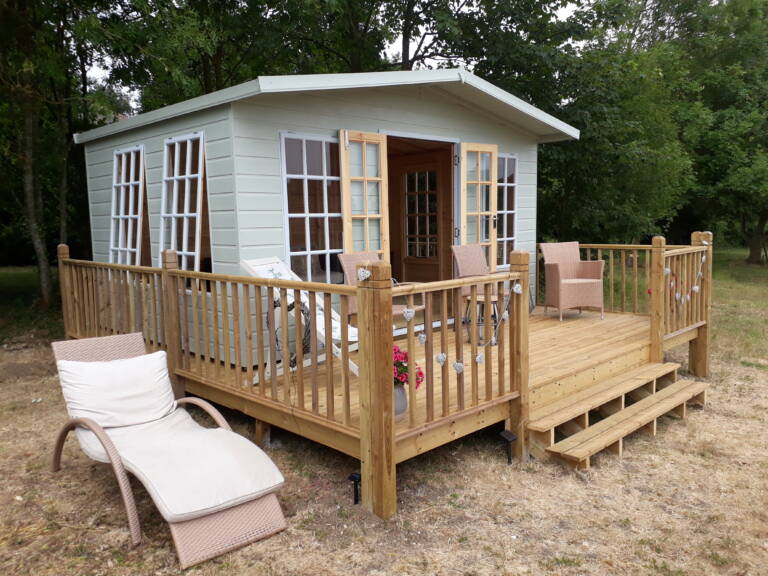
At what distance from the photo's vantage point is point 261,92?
4.24 meters

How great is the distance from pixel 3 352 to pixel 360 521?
18.7 feet

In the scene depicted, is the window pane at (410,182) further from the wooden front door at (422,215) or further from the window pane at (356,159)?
the window pane at (356,159)

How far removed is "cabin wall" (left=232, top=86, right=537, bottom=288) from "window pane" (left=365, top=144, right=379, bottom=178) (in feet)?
0.57

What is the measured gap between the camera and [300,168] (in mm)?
4941

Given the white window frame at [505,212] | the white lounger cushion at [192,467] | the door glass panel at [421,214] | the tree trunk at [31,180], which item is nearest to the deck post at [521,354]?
the white lounger cushion at [192,467]

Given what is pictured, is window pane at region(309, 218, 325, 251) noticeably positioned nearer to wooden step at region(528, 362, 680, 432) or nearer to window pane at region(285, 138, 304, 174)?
window pane at region(285, 138, 304, 174)

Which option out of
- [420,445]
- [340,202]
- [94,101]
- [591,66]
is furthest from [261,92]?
[591,66]

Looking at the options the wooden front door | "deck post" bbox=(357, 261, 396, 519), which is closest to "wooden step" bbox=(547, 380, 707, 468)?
"deck post" bbox=(357, 261, 396, 519)

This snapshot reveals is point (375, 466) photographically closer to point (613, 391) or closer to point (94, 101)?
point (613, 391)

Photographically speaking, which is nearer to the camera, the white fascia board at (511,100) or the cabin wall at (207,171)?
the cabin wall at (207,171)

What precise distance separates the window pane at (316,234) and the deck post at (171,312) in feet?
3.76

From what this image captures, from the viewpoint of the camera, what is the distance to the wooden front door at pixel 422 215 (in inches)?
293

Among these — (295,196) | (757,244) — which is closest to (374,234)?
(295,196)

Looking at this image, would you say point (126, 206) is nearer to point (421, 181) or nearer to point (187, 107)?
point (187, 107)
